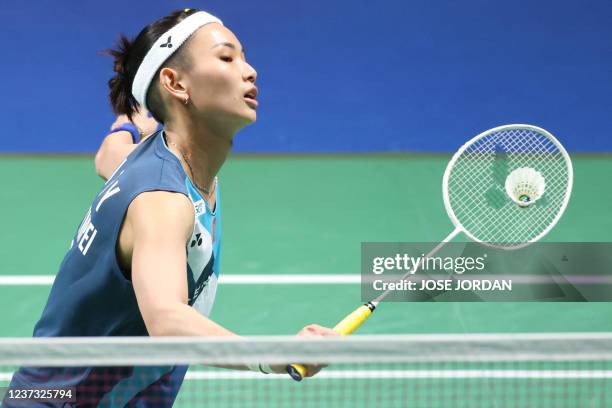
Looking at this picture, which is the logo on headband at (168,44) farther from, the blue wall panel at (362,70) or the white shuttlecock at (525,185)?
the blue wall panel at (362,70)

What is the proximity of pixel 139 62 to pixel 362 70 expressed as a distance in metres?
7.87

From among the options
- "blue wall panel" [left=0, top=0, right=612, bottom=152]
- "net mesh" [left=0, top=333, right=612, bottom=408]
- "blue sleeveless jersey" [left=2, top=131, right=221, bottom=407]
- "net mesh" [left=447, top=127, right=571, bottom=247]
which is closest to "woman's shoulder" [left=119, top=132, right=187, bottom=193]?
"blue sleeveless jersey" [left=2, top=131, right=221, bottom=407]

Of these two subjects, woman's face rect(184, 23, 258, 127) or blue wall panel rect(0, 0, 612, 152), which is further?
blue wall panel rect(0, 0, 612, 152)

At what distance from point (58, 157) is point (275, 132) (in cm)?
263

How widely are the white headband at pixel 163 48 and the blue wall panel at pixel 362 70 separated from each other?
7842mm

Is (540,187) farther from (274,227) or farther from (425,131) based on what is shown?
(425,131)

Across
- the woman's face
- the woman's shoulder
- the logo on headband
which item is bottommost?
the woman's shoulder

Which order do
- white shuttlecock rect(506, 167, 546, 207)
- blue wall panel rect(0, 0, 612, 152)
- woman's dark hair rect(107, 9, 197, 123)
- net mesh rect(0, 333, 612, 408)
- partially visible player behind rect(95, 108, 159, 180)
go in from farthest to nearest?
blue wall panel rect(0, 0, 612, 152) → white shuttlecock rect(506, 167, 546, 207) → partially visible player behind rect(95, 108, 159, 180) → woman's dark hair rect(107, 9, 197, 123) → net mesh rect(0, 333, 612, 408)

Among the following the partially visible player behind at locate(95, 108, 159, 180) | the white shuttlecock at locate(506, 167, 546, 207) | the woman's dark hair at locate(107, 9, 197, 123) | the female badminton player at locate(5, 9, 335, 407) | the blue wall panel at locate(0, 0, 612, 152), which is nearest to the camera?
the female badminton player at locate(5, 9, 335, 407)

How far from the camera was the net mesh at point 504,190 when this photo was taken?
152 inches

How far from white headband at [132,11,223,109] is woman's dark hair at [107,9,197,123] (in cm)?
1

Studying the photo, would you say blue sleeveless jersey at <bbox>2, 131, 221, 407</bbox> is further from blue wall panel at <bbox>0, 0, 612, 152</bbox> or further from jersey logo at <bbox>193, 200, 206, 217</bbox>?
blue wall panel at <bbox>0, 0, 612, 152</bbox>

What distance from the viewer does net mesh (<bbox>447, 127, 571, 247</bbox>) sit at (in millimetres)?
3850

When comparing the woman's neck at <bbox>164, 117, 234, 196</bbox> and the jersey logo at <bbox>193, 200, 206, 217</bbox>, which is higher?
the woman's neck at <bbox>164, 117, 234, 196</bbox>
